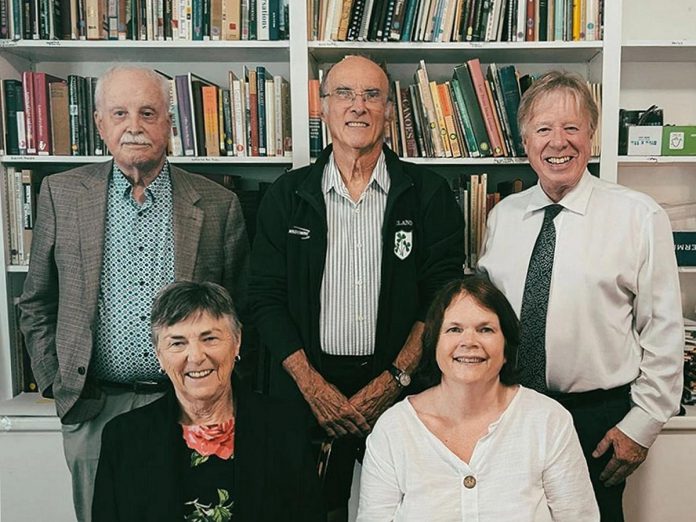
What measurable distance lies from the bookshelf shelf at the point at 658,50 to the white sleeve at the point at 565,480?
1.64m

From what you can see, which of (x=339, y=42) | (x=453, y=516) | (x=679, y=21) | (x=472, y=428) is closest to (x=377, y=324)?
(x=472, y=428)

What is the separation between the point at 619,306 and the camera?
6.35 ft

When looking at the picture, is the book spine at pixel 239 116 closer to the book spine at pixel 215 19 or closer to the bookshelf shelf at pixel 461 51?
the book spine at pixel 215 19

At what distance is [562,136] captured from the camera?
1929 mm

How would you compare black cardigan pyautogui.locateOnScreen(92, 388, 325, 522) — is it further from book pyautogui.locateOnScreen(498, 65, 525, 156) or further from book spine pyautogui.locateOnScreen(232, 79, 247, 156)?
book pyautogui.locateOnScreen(498, 65, 525, 156)

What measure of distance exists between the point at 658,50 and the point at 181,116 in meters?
1.86

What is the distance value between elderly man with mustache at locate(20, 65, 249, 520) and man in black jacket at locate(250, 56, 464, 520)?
0.96 ft

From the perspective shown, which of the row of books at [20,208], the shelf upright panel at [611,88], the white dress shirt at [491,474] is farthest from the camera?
the row of books at [20,208]

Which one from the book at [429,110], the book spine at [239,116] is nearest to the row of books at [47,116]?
the book spine at [239,116]

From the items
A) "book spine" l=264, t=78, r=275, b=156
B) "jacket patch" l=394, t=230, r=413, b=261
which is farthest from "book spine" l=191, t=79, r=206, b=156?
"jacket patch" l=394, t=230, r=413, b=261

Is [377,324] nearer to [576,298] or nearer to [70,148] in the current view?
[576,298]

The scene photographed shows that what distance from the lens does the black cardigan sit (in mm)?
1681

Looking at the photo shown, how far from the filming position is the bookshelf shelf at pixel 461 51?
2.55 meters

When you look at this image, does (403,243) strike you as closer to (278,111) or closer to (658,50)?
(278,111)
